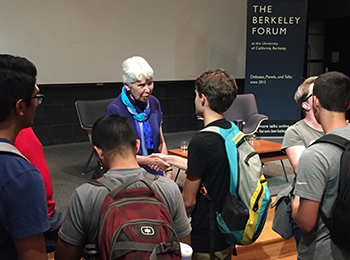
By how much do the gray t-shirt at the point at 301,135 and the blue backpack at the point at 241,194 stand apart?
407 millimetres

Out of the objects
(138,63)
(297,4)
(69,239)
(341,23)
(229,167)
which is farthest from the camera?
(341,23)

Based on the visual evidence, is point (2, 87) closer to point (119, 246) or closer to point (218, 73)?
point (119, 246)

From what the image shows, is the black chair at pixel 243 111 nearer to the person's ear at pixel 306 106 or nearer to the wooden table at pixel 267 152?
the wooden table at pixel 267 152

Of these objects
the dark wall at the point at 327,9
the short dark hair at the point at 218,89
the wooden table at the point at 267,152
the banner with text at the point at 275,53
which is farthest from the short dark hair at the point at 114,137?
the dark wall at the point at 327,9

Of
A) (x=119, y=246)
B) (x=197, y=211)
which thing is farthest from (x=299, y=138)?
(x=119, y=246)

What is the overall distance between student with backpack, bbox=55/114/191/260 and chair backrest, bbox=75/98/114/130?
13.8ft

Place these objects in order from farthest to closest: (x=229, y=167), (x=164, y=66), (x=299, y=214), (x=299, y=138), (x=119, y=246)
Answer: (x=164, y=66), (x=299, y=138), (x=229, y=167), (x=299, y=214), (x=119, y=246)

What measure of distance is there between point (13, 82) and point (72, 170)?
4.62 m

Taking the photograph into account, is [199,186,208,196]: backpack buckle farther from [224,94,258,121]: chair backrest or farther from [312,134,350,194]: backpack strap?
[224,94,258,121]: chair backrest

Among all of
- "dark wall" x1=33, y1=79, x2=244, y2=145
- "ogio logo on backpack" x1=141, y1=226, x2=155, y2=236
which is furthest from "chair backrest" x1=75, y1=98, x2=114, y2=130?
"ogio logo on backpack" x1=141, y1=226, x2=155, y2=236

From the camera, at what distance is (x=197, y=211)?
188 cm

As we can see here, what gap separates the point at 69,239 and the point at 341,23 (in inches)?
382

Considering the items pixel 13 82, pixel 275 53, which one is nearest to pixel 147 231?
pixel 13 82

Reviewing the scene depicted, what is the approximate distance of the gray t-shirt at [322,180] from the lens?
4.91ft
